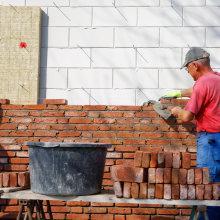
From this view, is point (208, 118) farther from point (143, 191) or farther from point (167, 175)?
point (143, 191)

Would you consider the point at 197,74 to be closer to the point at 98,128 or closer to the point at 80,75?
the point at 98,128

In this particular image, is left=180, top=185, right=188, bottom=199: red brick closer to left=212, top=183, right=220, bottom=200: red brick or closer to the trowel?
left=212, top=183, right=220, bottom=200: red brick

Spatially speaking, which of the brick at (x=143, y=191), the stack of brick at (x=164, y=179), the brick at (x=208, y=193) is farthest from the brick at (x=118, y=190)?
the brick at (x=208, y=193)

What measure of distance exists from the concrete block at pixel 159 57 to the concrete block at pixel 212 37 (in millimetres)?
380

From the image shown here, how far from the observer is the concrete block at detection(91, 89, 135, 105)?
19.2ft

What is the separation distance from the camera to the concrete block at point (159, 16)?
5.94m

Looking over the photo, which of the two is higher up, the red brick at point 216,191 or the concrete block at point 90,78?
the concrete block at point 90,78

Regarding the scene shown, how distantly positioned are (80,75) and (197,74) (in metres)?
1.76

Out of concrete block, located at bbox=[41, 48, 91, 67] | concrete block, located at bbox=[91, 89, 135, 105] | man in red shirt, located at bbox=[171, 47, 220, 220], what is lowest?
man in red shirt, located at bbox=[171, 47, 220, 220]

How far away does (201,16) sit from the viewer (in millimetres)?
5918

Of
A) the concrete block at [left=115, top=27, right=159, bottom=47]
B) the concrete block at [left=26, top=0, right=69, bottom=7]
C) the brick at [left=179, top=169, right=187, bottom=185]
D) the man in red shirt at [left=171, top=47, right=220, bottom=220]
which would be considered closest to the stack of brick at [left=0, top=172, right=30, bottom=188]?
the brick at [left=179, top=169, right=187, bottom=185]

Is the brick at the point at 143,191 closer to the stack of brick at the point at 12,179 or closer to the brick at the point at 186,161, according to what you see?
the brick at the point at 186,161

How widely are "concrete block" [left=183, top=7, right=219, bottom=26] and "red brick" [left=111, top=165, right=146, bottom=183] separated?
8.72ft

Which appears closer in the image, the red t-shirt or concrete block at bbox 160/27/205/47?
the red t-shirt
